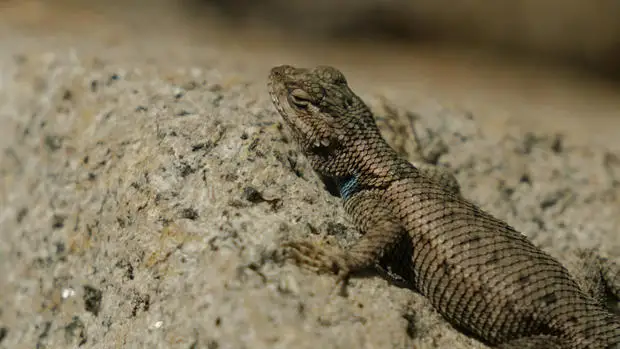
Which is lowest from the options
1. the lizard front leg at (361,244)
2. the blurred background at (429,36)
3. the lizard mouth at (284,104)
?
the blurred background at (429,36)

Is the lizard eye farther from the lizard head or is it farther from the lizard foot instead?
the lizard foot

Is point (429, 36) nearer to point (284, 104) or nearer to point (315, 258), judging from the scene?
point (284, 104)

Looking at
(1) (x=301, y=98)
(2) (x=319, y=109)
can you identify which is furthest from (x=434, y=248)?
(1) (x=301, y=98)

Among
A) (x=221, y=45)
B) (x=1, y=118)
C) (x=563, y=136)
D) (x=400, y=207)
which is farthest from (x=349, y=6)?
(x=400, y=207)

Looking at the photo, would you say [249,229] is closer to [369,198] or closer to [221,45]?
[369,198]

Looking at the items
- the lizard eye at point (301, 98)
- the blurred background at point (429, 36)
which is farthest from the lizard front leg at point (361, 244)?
the blurred background at point (429, 36)

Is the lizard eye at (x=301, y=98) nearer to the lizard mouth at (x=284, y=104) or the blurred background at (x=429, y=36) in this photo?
the lizard mouth at (x=284, y=104)
